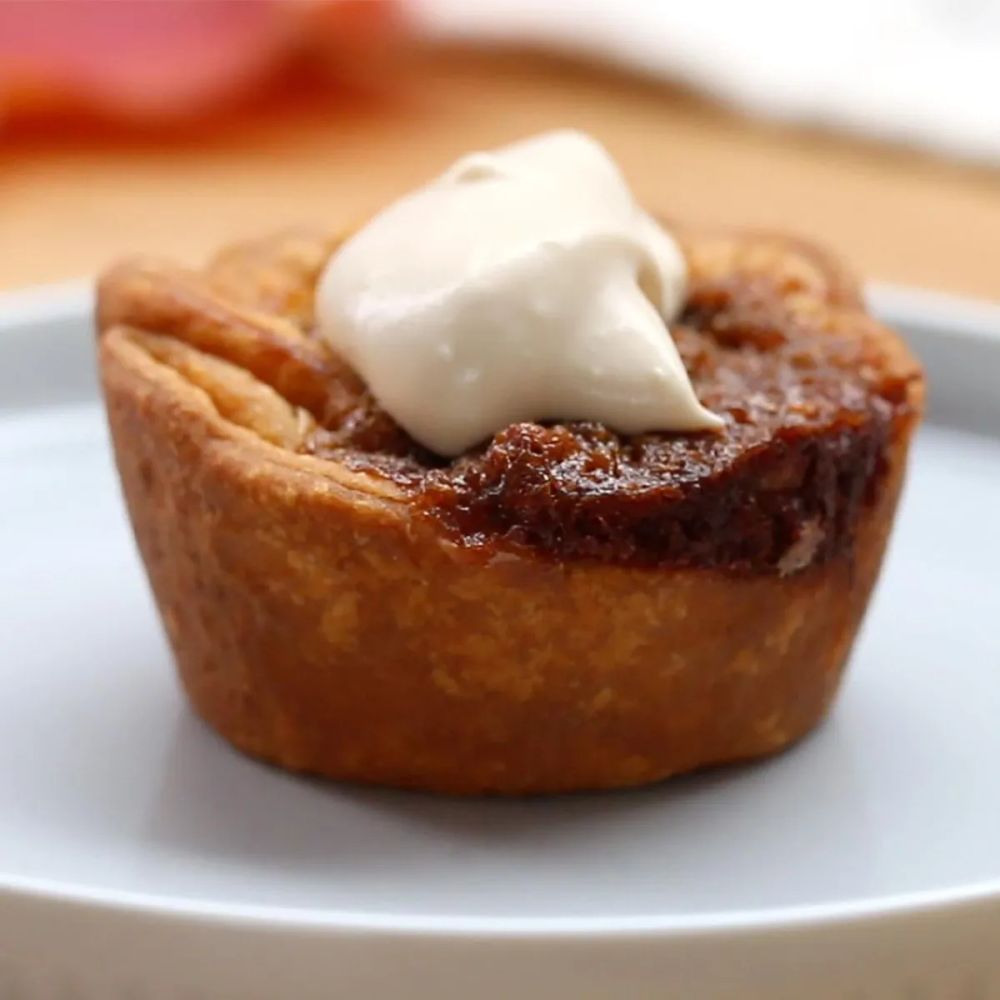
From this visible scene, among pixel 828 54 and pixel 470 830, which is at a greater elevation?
pixel 470 830

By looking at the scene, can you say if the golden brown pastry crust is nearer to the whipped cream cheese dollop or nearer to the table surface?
the whipped cream cheese dollop

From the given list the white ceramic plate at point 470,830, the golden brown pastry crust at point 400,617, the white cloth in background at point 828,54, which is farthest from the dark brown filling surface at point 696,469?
the white cloth in background at point 828,54

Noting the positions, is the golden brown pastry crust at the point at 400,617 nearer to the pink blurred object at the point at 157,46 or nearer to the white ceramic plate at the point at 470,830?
the white ceramic plate at the point at 470,830

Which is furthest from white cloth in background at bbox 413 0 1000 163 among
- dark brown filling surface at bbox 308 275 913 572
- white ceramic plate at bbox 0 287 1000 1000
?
dark brown filling surface at bbox 308 275 913 572

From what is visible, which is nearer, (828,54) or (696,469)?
(696,469)

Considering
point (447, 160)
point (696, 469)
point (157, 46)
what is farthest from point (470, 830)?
point (157, 46)

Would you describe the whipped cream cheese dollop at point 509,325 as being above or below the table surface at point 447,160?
above

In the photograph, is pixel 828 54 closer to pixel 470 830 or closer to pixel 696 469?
pixel 696 469
